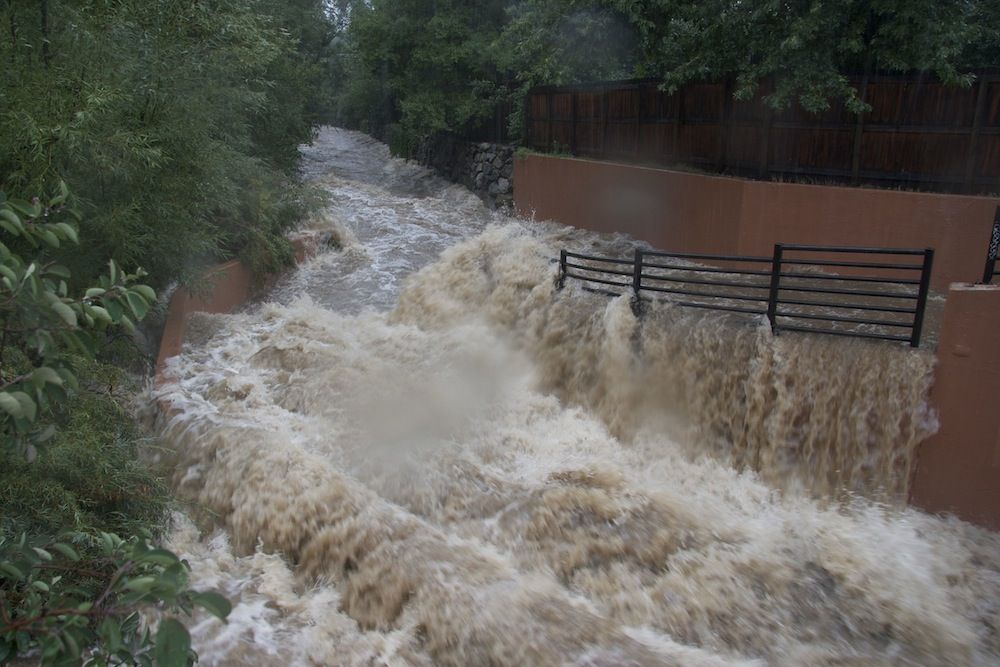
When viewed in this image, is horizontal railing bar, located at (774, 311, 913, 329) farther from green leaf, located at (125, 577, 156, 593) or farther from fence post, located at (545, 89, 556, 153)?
fence post, located at (545, 89, 556, 153)

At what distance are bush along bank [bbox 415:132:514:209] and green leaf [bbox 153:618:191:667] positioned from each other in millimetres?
18087

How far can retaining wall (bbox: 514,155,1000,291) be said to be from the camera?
8898 mm

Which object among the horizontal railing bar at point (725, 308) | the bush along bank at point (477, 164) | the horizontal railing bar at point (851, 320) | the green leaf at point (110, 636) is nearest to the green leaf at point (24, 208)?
the green leaf at point (110, 636)

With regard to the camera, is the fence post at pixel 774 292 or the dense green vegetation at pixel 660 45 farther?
the dense green vegetation at pixel 660 45

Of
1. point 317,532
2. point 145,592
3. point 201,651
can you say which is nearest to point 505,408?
point 317,532

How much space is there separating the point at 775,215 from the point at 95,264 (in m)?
8.54

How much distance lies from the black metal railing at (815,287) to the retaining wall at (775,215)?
11.5 inches

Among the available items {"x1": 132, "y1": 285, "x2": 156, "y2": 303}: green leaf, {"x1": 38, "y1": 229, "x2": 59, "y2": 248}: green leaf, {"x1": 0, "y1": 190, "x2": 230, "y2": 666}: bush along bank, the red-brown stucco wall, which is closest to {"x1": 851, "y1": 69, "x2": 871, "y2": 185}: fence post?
the red-brown stucco wall

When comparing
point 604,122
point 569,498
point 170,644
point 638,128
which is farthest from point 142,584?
point 604,122

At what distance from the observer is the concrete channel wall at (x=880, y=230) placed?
21.2 feet

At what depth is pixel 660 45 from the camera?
13016 millimetres

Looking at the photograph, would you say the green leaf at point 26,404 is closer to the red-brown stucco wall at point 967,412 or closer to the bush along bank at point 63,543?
the bush along bank at point 63,543

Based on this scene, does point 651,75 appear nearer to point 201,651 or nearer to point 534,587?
point 534,587

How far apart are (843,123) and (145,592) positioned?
10.7m
